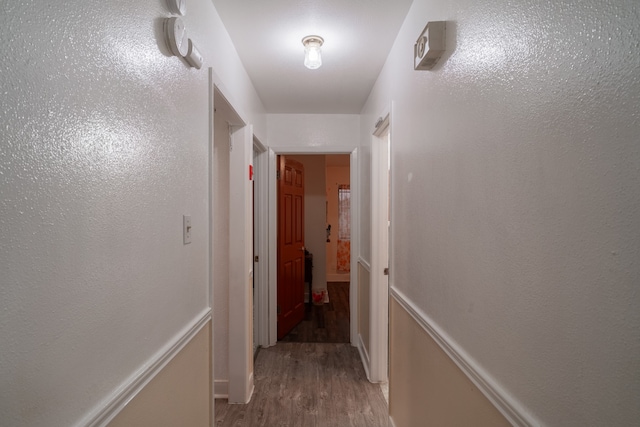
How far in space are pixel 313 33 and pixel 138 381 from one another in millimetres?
1822

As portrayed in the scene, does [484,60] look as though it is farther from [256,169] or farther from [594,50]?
[256,169]

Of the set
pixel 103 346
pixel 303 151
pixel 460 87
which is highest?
pixel 303 151

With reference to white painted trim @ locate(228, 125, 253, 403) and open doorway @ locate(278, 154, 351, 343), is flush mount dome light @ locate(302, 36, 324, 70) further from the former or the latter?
open doorway @ locate(278, 154, 351, 343)

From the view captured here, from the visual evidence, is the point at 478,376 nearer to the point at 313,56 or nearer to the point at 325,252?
the point at 313,56

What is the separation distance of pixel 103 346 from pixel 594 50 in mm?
1186

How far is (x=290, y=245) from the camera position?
12.8 ft

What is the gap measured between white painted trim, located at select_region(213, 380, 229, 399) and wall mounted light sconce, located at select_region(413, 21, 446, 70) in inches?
96.5

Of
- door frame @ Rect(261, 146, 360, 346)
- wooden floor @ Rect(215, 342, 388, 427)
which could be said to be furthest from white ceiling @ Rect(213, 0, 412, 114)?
wooden floor @ Rect(215, 342, 388, 427)

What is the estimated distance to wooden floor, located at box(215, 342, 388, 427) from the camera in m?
2.30

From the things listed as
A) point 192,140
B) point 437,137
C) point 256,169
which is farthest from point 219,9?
point 256,169

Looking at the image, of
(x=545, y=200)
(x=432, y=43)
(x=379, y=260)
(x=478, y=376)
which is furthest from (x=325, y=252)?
(x=545, y=200)

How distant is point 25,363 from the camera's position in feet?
2.00

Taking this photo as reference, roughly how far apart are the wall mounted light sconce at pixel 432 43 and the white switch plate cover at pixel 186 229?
111cm

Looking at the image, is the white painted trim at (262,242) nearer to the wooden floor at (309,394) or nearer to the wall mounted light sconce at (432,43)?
the wooden floor at (309,394)
